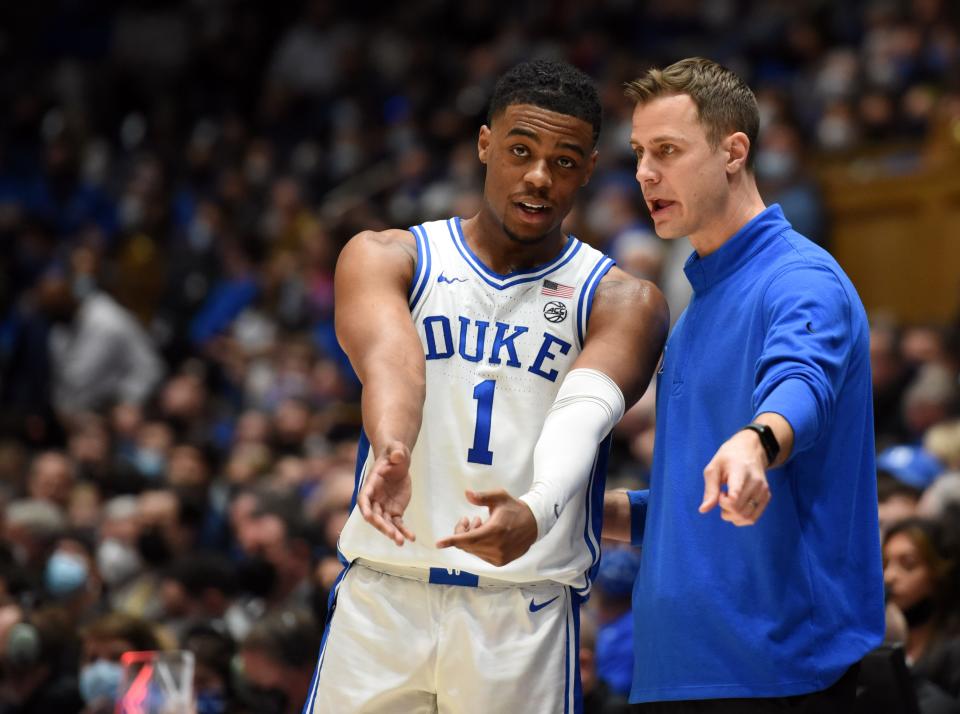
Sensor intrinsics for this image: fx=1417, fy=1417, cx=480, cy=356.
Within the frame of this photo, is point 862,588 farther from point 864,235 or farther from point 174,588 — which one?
point 864,235

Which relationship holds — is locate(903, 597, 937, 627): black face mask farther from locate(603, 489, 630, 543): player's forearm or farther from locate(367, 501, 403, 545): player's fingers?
locate(367, 501, 403, 545): player's fingers

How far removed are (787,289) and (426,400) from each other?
103 centimetres

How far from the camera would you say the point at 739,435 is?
2.86m

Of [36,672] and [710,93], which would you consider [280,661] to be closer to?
[36,672]

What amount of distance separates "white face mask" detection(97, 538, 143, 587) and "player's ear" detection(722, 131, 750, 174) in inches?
242

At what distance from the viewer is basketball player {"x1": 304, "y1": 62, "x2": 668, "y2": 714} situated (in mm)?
3598

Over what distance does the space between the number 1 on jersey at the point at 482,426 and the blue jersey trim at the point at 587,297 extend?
29cm

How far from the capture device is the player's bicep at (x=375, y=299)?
3.57 metres

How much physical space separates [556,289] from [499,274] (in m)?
0.16

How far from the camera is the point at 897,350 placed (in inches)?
344

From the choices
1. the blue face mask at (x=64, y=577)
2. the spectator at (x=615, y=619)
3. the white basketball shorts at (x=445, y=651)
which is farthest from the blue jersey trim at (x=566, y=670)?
the blue face mask at (x=64, y=577)

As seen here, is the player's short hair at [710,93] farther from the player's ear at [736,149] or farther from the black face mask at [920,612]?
the black face mask at [920,612]

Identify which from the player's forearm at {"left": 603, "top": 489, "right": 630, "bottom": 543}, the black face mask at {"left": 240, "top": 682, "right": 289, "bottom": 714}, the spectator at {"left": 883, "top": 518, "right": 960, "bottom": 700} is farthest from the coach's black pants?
the black face mask at {"left": 240, "top": 682, "right": 289, "bottom": 714}

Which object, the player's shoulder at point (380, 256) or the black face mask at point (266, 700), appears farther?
the black face mask at point (266, 700)
